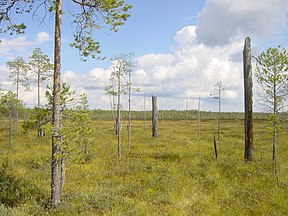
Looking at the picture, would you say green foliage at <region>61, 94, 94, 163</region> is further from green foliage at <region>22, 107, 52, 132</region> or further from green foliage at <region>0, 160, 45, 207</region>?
green foliage at <region>0, 160, 45, 207</region>

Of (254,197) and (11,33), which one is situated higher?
(11,33)

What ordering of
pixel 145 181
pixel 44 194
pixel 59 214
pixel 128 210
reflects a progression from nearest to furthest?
pixel 59 214 < pixel 128 210 < pixel 44 194 < pixel 145 181

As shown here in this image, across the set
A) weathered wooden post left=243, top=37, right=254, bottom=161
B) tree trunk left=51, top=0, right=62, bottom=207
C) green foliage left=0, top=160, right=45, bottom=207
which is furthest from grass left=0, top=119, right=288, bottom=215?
weathered wooden post left=243, top=37, right=254, bottom=161

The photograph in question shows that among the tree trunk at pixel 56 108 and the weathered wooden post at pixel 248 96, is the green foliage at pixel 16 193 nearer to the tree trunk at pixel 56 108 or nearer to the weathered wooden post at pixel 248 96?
the tree trunk at pixel 56 108

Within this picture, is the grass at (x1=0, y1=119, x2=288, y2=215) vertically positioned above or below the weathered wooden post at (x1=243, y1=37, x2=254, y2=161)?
below

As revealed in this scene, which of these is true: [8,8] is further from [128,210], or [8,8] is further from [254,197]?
[254,197]

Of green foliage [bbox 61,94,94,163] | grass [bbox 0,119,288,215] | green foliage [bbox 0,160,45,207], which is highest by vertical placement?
green foliage [bbox 61,94,94,163]

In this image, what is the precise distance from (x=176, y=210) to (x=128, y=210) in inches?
54.5

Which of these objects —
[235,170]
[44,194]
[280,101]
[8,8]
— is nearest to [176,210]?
[44,194]

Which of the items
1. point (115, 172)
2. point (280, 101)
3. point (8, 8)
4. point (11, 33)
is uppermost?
point (8, 8)

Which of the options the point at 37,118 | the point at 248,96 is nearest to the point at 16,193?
the point at 37,118

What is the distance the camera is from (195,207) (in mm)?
7902

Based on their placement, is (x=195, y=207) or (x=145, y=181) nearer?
(x=195, y=207)

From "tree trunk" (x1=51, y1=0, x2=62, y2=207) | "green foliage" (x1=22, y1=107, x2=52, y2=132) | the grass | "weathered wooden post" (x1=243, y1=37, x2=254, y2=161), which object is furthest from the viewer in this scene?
"weathered wooden post" (x1=243, y1=37, x2=254, y2=161)
